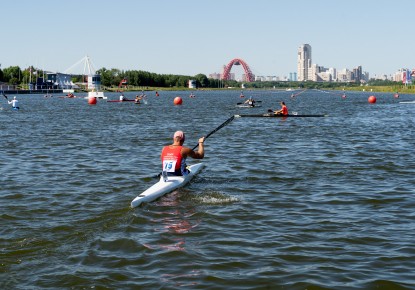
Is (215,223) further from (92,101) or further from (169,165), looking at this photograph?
(92,101)

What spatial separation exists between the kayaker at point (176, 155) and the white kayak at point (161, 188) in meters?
0.26

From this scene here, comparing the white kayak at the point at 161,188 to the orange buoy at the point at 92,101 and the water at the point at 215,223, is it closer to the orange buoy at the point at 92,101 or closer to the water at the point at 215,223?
the water at the point at 215,223

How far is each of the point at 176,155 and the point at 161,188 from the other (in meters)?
1.17

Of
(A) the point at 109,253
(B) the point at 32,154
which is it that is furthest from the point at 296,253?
(B) the point at 32,154

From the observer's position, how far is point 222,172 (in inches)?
830

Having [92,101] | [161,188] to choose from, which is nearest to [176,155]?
[161,188]

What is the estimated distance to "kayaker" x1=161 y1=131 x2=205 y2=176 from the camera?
54.2 ft

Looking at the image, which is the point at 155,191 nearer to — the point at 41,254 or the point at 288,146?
the point at 41,254

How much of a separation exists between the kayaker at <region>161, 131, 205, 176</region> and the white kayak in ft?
0.86

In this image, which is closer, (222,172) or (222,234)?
(222,234)

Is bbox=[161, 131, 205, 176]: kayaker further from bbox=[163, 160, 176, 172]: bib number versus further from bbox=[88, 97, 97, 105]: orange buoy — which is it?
bbox=[88, 97, 97, 105]: orange buoy

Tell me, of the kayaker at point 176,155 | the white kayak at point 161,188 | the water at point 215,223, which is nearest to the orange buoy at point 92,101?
the water at point 215,223

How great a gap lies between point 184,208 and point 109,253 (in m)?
4.18

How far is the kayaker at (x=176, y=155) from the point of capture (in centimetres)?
1653
